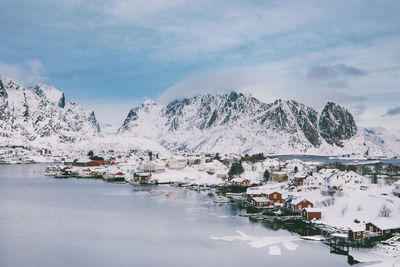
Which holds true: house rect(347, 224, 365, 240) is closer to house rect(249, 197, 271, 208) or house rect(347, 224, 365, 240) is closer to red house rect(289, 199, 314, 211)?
red house rect(289, 199, 314, 211)

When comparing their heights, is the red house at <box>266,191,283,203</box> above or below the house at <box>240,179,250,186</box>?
below

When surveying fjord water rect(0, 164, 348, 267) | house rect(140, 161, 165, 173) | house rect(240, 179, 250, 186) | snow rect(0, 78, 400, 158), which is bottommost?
fjord water rect(0, 164, 348, 267)

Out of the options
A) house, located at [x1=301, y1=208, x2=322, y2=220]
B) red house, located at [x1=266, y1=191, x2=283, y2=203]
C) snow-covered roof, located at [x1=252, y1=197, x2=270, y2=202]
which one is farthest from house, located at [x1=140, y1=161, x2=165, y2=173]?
house, located at [x1=301, y1=208, x2=322, y2=220]

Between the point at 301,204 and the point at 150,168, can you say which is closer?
the point at 301,204

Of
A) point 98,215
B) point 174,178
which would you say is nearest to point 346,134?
point 174,178

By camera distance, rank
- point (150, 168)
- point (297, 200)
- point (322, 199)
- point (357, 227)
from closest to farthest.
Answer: point (357, 227) < point (297, 200) < point (322, 199) < point (150, 168)

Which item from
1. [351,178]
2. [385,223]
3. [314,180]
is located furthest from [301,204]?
[314,180]

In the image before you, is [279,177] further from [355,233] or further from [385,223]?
[355,233]

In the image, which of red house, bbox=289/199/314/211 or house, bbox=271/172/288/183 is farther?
house, bbox=271/172/288/183
